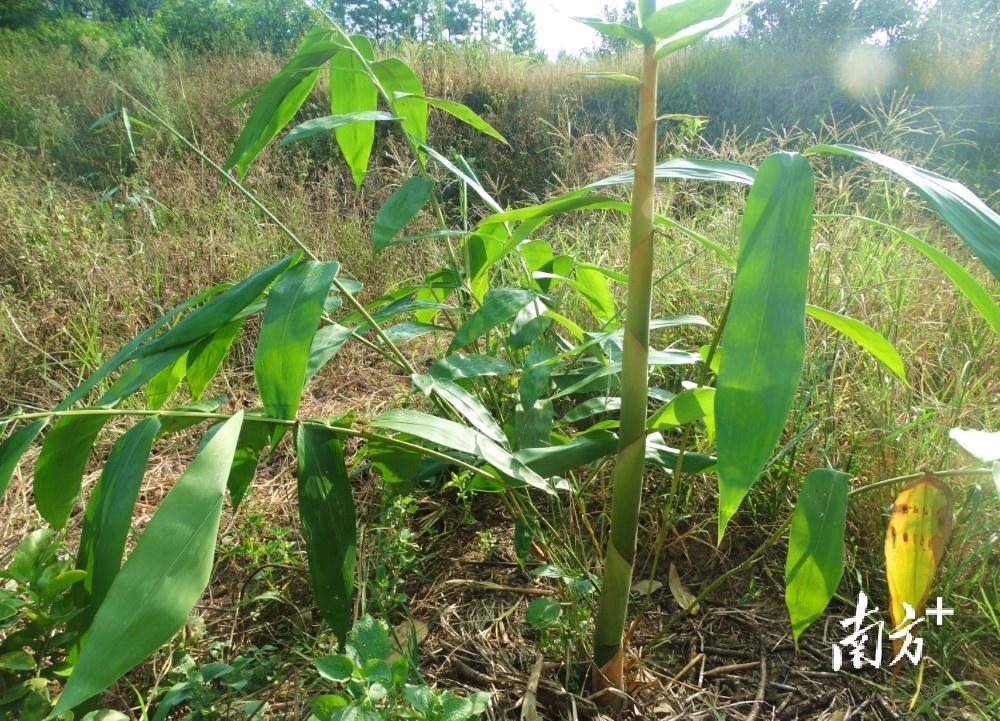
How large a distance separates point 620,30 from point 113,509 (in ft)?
1.89

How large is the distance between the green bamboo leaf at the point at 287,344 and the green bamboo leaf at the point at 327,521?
0.06 m

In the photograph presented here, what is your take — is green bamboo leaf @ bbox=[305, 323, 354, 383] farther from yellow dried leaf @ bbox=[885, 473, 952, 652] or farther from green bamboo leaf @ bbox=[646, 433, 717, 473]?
yellow dried leaf @ bbox=[885, 473, 952, 652]

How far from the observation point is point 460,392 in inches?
28.1

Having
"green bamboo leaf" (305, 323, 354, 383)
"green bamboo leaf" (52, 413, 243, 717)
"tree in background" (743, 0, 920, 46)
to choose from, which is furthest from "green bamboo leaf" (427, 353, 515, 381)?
"tree in background" (743, 0, 920, 46)

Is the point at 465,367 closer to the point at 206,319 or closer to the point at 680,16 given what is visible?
the point at 206,319

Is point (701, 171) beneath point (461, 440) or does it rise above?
above

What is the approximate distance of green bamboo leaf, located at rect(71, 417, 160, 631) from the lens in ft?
1.85

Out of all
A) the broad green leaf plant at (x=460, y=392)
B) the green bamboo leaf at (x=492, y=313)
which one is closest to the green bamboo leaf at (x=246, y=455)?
the broad green leaf plant at (x=460, y=392)

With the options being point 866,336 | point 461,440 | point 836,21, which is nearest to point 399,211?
point 461,440

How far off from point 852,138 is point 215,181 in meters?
3.46

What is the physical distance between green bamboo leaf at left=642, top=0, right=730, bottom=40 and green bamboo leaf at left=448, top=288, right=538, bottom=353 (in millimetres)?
322

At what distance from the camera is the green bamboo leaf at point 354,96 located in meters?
0.91

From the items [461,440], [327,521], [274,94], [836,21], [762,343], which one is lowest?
[327,521]

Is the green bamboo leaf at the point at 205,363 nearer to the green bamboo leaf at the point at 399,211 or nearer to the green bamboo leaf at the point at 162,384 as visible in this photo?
the green bamboo leaf at the point at 162,384
